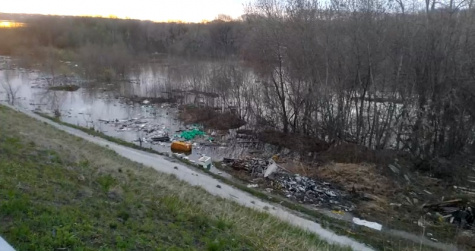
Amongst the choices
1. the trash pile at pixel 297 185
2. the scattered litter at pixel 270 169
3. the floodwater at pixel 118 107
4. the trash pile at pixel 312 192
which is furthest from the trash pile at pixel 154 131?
the trash pile at pixel 312 192

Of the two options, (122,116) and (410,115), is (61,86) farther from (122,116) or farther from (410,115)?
(410,115)

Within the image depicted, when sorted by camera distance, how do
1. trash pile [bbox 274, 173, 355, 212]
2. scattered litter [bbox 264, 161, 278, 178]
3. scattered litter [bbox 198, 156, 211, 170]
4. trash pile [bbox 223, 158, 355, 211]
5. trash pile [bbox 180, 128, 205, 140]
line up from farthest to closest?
trash pile [bbox 180, 128, 205, 140] → scattered litter [bbox 198, 156, 211, 170] → scattered litter [bbox 264, 161, 278, 178] → trash pile [bbox 223, 158, 355, 211] → trash pile [bbox 274, 173, 355, 212]

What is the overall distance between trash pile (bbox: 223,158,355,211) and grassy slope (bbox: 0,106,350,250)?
5.36 m

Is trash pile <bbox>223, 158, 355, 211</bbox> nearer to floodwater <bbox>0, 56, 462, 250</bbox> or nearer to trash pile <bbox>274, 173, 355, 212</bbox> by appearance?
trash pile <bbox>274, 173, 355, 212</bbox>

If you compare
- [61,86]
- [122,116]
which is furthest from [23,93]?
[122,116]

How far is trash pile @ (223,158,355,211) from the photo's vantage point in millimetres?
16094

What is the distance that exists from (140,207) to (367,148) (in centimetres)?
1760

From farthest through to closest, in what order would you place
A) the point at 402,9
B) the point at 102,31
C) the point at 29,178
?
the point at 102,31 → the point at 402,9 → the point at 29,178

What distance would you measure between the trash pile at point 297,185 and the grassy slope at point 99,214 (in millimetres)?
5360

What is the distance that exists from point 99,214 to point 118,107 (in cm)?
2893

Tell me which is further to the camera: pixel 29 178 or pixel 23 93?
pixel 23 93

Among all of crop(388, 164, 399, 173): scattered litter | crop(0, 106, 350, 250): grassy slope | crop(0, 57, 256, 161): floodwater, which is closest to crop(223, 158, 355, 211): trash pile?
crop(0, 57, 256, 161): floodwater

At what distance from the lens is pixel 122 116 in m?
30.9

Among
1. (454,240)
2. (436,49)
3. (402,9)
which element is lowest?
(454,240)
